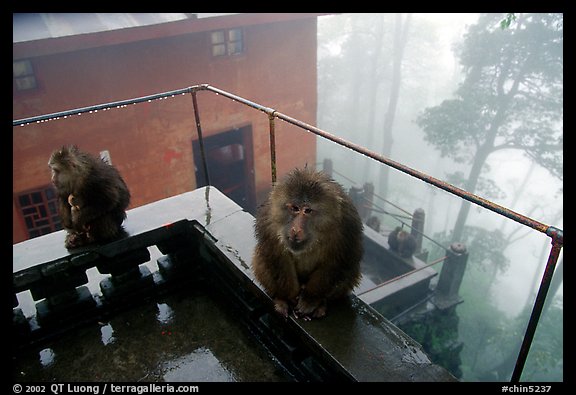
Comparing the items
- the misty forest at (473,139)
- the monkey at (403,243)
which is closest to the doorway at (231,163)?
the misty forest at (473,139)

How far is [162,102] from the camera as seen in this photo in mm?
9750

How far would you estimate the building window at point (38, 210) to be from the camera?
860 centimetres

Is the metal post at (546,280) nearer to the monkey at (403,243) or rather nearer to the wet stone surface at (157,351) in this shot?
the wet stone surface at (157,351)

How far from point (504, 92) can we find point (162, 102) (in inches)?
576

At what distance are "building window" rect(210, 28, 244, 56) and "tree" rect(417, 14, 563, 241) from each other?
10391 millimetres

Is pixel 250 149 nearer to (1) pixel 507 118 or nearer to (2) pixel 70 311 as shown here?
(2) pixel 70 311

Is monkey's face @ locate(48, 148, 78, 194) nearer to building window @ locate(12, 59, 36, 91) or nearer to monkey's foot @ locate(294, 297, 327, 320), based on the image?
monkey's foot @ locate(294, 297, 327, 320)

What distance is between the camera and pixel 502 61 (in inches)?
674

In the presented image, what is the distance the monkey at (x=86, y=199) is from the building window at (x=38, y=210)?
6249 mm

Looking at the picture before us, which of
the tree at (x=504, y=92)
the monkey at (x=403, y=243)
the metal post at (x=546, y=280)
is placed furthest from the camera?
the tree at (x=504, y=92)

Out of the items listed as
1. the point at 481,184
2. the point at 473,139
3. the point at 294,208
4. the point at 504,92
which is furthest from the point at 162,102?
the point at 473,139

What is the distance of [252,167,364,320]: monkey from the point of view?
2.12 meters
